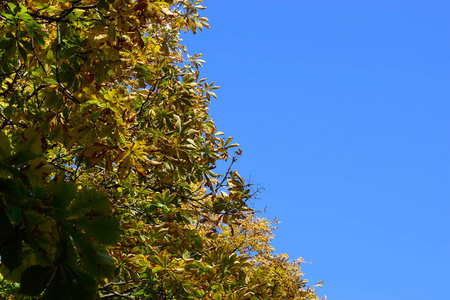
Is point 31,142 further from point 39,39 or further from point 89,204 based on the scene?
point 39,39

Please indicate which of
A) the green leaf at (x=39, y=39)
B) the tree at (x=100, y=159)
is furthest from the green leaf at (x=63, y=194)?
the green leaf at (x=39, y=39)

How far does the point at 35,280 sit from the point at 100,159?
288 centimetres

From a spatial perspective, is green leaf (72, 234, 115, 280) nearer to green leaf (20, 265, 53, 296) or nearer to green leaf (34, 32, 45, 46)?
green leaf (20, 265, 53, 296)

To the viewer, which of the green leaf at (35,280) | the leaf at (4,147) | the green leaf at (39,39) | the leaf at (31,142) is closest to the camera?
the green leaf at (35,280)

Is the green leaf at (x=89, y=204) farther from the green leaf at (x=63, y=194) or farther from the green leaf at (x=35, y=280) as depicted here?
the green leaf at (x=35, y=280)

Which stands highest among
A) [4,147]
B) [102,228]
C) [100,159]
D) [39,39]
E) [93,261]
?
[39,39]

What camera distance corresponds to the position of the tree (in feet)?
5.71

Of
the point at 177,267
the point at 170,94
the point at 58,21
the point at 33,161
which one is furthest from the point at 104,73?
the point at 33,161

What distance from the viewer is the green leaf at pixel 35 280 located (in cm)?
170

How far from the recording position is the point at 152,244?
6242 millimetres

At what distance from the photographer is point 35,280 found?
1705 mm

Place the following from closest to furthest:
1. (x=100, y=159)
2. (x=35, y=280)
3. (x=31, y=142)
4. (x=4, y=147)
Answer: (x=35, y=280), (x=4, y=147), (x=31, y=142), (x=100, y=159)

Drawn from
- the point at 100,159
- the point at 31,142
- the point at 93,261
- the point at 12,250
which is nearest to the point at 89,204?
→ the point at 93,261

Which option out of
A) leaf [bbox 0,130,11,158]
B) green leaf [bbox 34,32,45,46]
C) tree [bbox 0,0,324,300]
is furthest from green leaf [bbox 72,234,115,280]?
green leaf [bbox 34,32,45,46]
